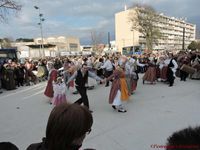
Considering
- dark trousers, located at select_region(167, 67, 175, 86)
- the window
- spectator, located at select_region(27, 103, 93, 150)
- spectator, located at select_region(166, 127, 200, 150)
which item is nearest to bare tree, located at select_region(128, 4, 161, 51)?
dark trousers, located at select_region(167, 67, 175, 86)

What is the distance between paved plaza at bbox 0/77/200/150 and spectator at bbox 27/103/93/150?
3.09 m

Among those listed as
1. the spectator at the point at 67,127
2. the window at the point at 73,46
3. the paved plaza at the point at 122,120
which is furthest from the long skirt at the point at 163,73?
the window at the point at 73,46

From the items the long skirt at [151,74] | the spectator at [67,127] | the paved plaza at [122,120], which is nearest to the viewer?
the spectator at [67,127]

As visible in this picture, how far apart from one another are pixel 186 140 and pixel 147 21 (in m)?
50.3

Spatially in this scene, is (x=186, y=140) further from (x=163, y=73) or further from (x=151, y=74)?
(x=163, y=73)

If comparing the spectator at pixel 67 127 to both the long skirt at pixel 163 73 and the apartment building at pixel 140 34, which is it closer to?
the long skirt at pixel 163 73

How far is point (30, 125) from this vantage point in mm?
6203

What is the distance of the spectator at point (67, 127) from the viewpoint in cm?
149

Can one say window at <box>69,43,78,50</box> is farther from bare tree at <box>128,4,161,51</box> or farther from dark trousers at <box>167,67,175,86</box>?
dark trousers at <box>167,67,175,86</box>

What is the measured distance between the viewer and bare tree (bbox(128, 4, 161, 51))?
161 ft

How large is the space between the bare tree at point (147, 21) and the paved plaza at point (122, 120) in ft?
136

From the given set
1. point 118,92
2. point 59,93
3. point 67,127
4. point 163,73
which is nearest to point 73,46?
point 163,73

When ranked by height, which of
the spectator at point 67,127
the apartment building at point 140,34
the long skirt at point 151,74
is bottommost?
the long skirt at point 151,74

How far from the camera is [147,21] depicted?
4912 centimetres
